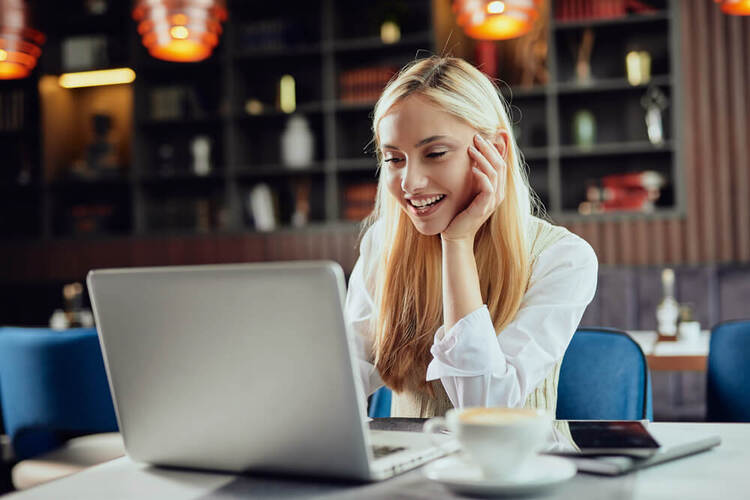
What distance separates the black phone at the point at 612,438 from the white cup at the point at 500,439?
146mm

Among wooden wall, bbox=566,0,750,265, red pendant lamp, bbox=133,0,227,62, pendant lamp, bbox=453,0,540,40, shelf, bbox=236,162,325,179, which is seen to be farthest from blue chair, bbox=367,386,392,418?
shelf, bbox=236,162,325,179

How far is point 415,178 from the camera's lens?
1328 mm

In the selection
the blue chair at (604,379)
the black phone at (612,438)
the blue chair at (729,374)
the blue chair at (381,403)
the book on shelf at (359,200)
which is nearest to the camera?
the black phone at (612,438)

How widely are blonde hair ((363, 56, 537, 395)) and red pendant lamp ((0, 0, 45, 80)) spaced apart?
2.02 meters

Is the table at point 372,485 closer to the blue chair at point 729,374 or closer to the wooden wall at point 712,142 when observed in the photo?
the blue chair at point 729,374

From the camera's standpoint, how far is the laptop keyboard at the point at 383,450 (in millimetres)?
863

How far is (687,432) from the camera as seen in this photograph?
3.15 ft

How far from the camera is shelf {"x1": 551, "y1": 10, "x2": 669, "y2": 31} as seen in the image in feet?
13.5

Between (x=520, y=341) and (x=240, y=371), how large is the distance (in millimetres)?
587

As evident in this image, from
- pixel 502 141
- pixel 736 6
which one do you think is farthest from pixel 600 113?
pixel 502 141

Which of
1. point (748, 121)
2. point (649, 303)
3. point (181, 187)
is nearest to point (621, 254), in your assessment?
point (649, 303)

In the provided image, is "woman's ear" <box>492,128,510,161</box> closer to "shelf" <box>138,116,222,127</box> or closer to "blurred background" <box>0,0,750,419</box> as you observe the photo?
"blurred background" <box>0,0,750,419</box>

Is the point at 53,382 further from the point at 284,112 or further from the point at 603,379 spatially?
the point at 284,112

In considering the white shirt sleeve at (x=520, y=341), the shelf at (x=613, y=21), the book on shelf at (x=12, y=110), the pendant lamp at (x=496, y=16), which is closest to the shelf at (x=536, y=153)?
the shelf at (x=613, y=21)
